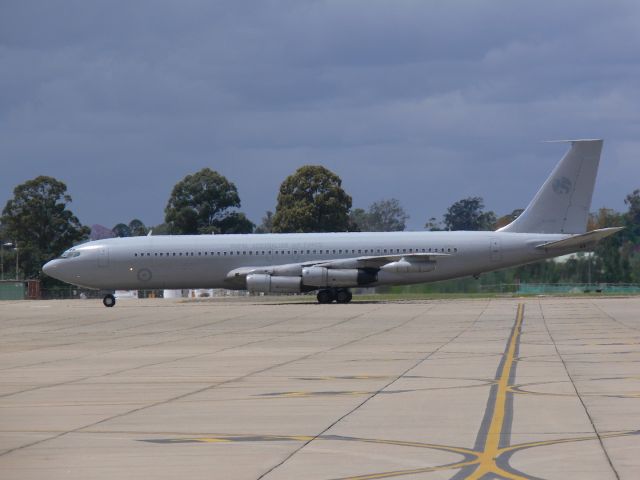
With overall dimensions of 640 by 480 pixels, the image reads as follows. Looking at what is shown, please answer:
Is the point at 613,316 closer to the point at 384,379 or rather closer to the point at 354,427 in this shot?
the point at 384,379

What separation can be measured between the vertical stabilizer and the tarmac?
2670cm

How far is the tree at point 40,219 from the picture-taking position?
4619 inches

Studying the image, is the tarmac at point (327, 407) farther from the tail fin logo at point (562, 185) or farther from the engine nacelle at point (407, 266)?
the tail fin logo at point (562, 185)

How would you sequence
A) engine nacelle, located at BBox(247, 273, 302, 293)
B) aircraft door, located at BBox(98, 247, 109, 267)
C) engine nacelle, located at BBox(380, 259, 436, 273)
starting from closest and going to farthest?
1. engine nacelle, located at BBox(247, 273, 302, 293)
2. engine nacelle, located at BBox(380, 259, 436, 273)
3. aircraft door, located at BBox(98, 247, 109, 267)

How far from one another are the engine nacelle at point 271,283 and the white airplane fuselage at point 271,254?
1663 mm

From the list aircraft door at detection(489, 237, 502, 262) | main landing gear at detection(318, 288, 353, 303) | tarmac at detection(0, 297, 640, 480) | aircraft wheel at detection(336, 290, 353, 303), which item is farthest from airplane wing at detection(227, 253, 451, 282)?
tarmac at detection(0, 297, 640, 480)

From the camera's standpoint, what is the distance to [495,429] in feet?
38.7

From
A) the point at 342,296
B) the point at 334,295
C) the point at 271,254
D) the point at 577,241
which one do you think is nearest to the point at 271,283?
the point at 271,254

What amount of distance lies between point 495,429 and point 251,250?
45.6 meters

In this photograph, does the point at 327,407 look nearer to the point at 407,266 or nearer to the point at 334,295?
the point at 407,266

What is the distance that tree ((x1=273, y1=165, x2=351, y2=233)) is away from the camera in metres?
108

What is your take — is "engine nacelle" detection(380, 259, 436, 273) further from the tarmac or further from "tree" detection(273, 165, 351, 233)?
"tree" detection(273, 165, 351, 233)

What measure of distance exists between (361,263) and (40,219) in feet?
227

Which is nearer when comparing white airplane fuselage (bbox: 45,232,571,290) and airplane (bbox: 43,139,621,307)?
airplane (bbox: 43,139,621,307)
